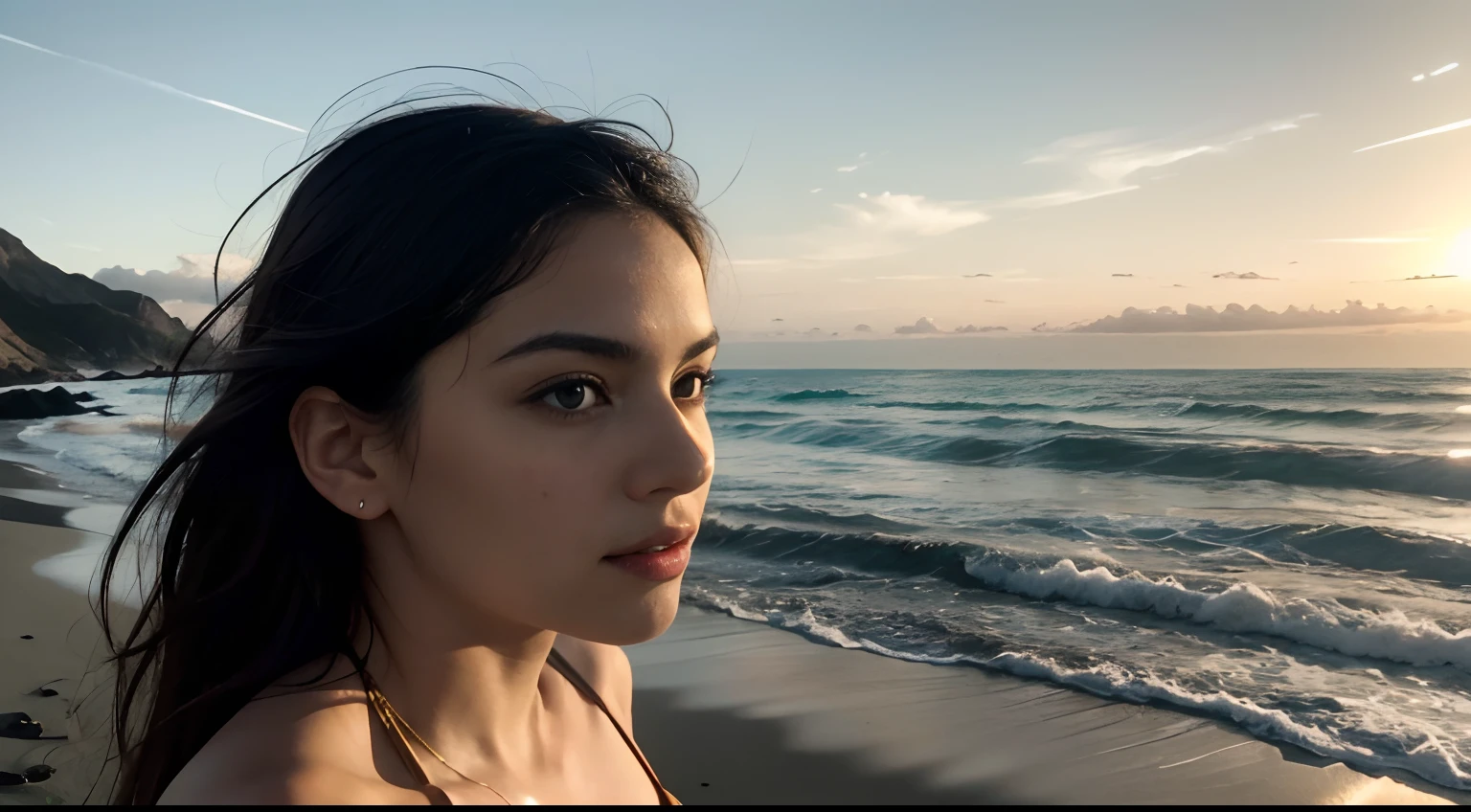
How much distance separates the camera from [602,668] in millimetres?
2309

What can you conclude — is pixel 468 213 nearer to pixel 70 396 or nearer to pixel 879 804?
pixel 879 804

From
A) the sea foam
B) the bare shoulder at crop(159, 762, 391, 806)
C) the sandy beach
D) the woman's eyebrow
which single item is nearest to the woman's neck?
the bare shoulder at crop(159, 762, 391, 806)

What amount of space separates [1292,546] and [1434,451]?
839cm

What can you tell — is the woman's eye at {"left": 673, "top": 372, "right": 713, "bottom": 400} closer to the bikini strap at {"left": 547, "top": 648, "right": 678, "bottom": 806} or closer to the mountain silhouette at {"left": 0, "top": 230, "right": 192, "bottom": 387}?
the bikini strap at {"left": 547, "top": 648, "right": 678, "bottom": 806}

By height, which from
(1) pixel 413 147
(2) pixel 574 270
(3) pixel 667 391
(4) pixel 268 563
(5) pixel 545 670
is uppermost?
(1) pixel 413 147

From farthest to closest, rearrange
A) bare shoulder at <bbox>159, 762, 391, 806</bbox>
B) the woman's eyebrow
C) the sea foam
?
1. the sea foam
2. the woman's eyebrow
3. bare shoulder at <bbox>159, 762, 391, 806</bbox>

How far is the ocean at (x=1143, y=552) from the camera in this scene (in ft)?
20.2

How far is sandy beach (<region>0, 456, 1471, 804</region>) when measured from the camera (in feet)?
15.5

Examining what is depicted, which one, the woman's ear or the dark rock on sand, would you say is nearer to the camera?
the woman's ear

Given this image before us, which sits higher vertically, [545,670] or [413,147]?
[413,147]

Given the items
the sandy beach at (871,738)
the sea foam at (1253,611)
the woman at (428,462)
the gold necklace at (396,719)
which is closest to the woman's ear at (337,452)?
the woman at (428,462)

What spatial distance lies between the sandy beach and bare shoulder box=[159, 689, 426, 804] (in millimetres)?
3444

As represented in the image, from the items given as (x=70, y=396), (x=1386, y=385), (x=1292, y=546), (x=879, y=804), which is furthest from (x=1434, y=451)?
(x=70, y=396)

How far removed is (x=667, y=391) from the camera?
1.49 m
